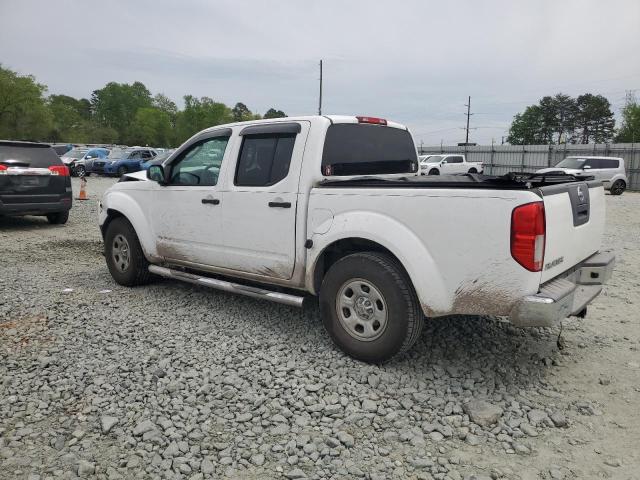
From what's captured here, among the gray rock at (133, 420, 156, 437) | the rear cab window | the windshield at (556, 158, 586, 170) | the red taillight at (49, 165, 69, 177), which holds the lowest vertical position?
the gray rock at (133, 420, 156, 437)

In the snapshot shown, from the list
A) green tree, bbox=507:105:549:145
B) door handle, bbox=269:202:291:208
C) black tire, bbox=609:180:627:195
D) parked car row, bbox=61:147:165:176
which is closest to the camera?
door handle, bbox=269:202:291:208

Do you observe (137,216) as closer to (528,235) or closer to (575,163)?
(528,235)

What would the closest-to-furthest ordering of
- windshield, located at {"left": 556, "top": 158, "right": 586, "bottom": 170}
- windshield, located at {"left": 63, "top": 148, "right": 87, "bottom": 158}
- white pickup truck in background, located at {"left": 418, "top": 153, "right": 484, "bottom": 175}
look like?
windshield, located at {"left": 556, "top": 158, "right": 586, "bottom": 170} → windshield, located at {"left": 63, "top": 148, "right": 87, "bottom": 158} → white pickup truck in background, located at {"left": 418, "top": 153, "right": 484, "bottom": 175}

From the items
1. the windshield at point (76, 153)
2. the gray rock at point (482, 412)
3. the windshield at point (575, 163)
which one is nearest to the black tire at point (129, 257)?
the gray rock at point (482, 412)

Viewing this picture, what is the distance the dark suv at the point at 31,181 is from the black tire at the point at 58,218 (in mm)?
235

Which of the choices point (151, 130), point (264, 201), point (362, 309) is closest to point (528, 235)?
point (362, 309)

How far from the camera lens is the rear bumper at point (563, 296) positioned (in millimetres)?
3189

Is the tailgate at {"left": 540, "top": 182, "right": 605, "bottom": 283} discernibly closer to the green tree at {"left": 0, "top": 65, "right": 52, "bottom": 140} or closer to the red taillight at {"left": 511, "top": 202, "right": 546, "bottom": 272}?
the red taillight at {"left": 511, "top": 202, "right": 546, "bottom": 272}

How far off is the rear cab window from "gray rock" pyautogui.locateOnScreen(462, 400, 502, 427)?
214 cm

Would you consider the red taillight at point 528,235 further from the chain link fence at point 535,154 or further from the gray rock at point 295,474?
the chain link fence at point 535,154

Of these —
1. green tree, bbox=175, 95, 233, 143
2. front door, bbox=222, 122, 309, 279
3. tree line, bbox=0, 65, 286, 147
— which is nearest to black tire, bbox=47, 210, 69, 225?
front door, bbox=222, 122, 309, 279

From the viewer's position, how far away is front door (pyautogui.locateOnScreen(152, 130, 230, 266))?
495 cm

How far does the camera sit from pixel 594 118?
274 feet

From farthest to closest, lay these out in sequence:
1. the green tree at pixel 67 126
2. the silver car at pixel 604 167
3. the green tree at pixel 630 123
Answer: the green tree at pixel 67 126
the green tree at pixel 630 123
the silver car at pixel 604 167
